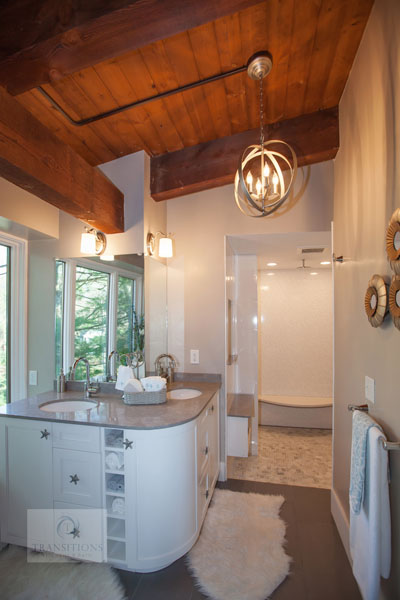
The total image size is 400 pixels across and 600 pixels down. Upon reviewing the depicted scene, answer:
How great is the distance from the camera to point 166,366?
299 centimetres

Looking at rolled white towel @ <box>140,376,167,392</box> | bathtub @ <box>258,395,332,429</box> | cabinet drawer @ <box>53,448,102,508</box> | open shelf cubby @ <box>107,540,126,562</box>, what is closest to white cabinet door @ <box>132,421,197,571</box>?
open shelf cubby @ <box>107,540,126,562</box>

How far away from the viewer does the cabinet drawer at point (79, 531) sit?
186 cm

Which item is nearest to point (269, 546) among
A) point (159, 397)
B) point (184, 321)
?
point (159, 397)

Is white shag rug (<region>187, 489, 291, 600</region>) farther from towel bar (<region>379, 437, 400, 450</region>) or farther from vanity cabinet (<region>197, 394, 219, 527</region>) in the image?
towel bar (<region>379, 437, 400, 450</region>)

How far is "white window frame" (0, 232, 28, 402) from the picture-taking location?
2709 millimetres

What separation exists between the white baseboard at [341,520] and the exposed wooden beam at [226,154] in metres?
2.56

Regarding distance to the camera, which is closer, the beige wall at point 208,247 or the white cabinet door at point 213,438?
the white cabinet door at point 213,438

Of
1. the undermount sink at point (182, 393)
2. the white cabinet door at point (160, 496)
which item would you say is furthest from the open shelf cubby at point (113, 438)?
the undermount sink at point (182, 393)

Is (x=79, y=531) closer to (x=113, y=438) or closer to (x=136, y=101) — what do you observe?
(x=113, y=438)

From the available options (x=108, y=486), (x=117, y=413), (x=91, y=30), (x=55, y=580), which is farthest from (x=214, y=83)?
(x=55, y=580)

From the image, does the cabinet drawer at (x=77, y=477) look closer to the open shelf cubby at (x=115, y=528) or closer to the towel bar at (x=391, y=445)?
the open shelf cubby at (x=115, y=528)

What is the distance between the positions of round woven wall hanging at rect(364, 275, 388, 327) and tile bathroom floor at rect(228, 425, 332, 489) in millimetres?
2036

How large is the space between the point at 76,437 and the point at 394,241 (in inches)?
75.2

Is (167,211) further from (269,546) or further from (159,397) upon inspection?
(269,546)
